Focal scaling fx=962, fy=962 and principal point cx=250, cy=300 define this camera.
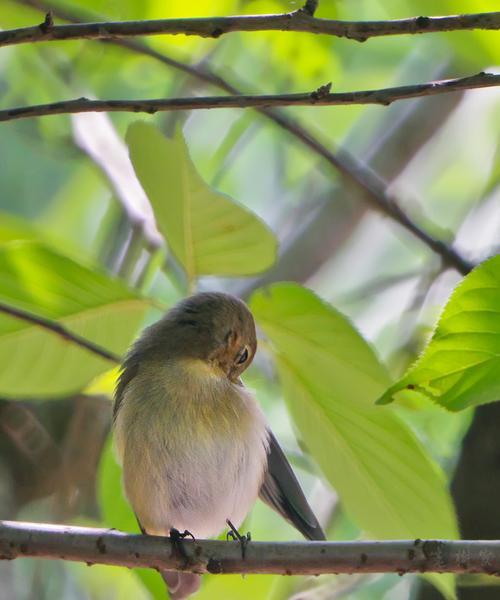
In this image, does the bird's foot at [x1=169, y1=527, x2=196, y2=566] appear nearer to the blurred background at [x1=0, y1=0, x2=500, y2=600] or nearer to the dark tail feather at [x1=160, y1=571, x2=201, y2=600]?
the blurred background at [x1=0, y1=0, x2=500, y2=600]

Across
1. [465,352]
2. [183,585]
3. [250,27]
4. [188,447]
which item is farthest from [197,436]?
[250,27]

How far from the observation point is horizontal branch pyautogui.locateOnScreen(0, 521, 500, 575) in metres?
1.53

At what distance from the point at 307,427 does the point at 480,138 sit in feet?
11.5

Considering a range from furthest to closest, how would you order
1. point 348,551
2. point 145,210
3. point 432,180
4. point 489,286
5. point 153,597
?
point 432,180, point 145,210, point 153,597, point 348,551, point 489,286

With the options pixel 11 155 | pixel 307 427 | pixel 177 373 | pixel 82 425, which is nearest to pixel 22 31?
pixel 307 427

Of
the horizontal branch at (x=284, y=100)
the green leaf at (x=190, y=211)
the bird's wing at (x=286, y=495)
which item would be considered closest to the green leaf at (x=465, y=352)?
the horizontal branch at (x=284, y=100)

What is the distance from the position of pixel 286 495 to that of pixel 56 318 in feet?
2.49

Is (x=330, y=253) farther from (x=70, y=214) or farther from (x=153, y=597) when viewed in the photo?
(x=153, y=597)

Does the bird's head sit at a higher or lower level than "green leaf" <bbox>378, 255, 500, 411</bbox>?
lower

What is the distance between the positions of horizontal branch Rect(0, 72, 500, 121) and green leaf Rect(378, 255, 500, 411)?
0.26 meters

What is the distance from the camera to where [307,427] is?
1.82m

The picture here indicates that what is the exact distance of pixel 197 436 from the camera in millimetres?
2236

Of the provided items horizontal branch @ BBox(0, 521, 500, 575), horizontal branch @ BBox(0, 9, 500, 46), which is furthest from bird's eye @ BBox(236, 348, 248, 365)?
horizontal branch @ BBox(0, 9, 500, 46)

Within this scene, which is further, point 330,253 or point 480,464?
point 330,253
